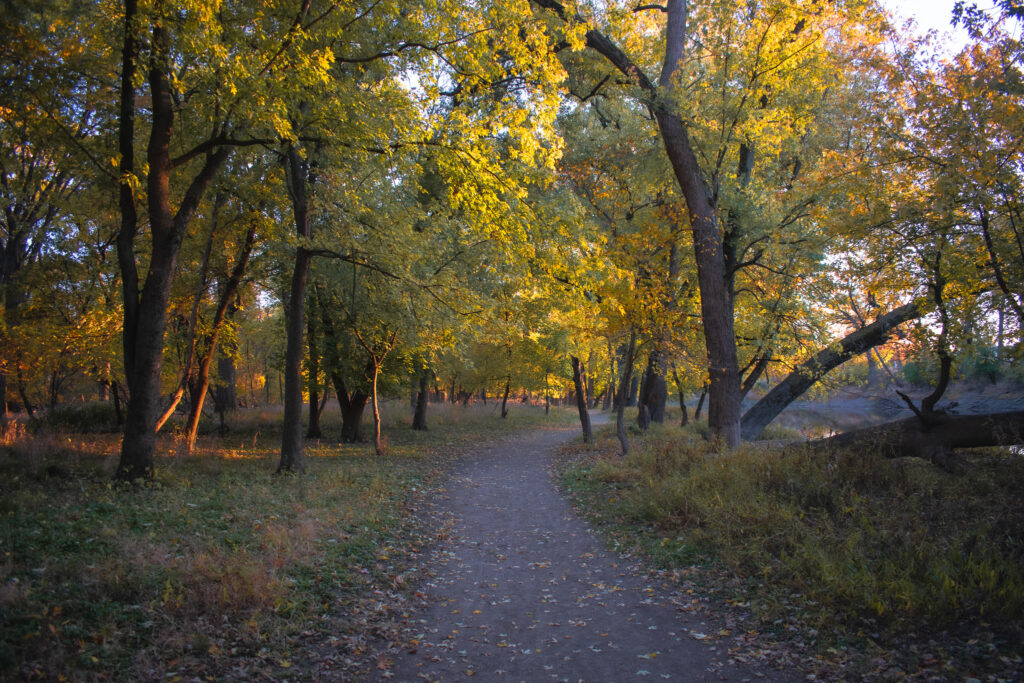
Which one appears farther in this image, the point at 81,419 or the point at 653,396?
the point at 653,396

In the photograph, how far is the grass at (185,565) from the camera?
4.18m

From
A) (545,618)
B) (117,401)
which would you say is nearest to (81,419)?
(117,401)

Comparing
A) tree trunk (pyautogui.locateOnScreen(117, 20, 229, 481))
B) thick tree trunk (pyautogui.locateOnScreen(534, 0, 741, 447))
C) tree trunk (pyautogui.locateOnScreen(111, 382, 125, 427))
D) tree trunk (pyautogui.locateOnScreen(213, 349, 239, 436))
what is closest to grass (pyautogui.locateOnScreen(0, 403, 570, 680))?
tree trunk (pyautogui.locateOnScreen(117, 20, 229, 481))

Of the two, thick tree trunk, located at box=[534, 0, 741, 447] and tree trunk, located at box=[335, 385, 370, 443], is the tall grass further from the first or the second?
tree trunk, located at box=[335, 385, 370, 443]

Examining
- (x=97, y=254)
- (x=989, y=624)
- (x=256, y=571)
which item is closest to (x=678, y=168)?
(x=989, y=624)

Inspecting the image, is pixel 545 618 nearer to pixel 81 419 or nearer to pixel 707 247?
pixel 707 247

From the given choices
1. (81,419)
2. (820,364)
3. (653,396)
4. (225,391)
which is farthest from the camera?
(653,396)

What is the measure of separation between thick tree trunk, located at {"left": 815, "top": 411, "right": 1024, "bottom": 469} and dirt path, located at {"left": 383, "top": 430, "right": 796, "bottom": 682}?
467 cm

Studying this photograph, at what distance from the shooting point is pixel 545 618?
18.6 ft

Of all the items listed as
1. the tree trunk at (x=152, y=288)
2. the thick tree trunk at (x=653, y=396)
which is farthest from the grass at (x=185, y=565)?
the thick tree trunk at (x=653, y=396)

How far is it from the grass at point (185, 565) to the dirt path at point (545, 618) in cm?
69

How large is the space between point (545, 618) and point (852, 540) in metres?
3.30

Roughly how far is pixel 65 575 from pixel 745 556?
6.79 metres

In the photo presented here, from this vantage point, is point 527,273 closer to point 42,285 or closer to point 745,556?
point 745,556
